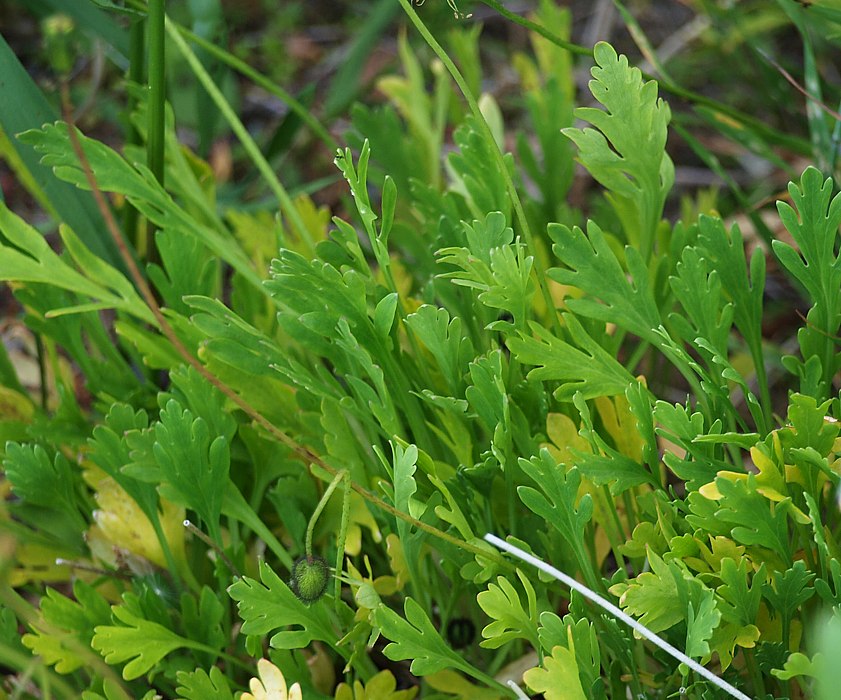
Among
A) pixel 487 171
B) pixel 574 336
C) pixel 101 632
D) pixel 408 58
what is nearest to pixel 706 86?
pixel 408 58

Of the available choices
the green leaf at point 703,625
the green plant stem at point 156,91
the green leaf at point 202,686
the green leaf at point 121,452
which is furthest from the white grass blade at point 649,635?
the green plant stem at point 156,91

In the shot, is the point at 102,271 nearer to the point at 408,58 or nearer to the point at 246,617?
the point at 246,617

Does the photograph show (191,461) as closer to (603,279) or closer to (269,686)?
(269,686)

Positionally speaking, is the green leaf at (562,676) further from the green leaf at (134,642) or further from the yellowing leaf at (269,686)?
the green leaf at (134,642)

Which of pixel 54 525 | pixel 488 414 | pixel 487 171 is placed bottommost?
pixel 54 525

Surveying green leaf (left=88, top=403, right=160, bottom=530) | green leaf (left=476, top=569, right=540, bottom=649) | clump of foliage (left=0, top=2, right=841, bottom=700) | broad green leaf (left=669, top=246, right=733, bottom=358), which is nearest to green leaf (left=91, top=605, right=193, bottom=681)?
clump of foliage (left=0, top=2, right=841, bottom=700)

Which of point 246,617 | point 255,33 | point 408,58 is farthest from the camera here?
point 255,33

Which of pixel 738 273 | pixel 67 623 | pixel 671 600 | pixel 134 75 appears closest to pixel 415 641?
pixel 671 600
